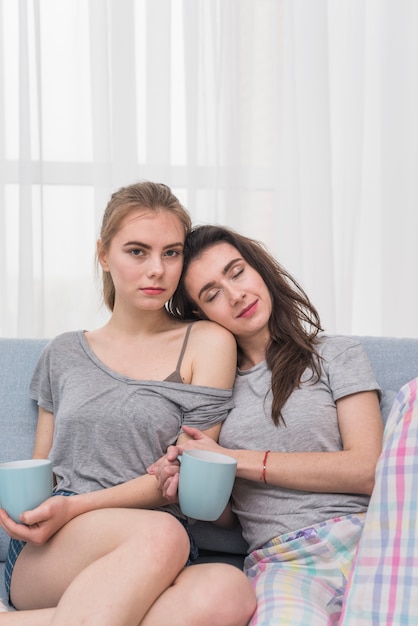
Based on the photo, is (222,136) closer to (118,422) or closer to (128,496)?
(118,422)

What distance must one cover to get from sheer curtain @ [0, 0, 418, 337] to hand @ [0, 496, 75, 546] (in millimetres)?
1335

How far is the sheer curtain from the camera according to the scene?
2723 mm

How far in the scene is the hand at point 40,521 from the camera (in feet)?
4.67

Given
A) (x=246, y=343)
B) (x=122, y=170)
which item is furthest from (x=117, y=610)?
(x=122, y=170)

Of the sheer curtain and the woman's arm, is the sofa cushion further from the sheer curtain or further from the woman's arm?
the sheer curtain

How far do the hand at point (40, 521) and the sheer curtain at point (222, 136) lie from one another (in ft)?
4.38

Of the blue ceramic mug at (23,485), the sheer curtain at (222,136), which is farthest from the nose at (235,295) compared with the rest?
the sheer curtain at (222,136)

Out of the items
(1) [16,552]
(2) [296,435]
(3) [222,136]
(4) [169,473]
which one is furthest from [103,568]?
(3) [222,136]

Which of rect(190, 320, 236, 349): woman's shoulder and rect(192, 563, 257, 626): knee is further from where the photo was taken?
rect(190, 320, 236, 349): woman's shoulder

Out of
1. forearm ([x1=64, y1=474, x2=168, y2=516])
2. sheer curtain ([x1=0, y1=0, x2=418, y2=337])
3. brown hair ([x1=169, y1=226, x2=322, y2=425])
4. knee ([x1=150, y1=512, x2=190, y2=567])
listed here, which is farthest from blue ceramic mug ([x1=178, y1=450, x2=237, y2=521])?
sheer curtain ([x1=0, y1=0, x2=418, y2=337])

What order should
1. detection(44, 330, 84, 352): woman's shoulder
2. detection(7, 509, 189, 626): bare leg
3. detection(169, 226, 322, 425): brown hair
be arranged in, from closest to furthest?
detection(7, 509, 189, 626): bare leg → detection(169, 226, 322, 425): brown hair → detection(44, 330, 84, 352): woman's shoulder

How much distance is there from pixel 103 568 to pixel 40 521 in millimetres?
206

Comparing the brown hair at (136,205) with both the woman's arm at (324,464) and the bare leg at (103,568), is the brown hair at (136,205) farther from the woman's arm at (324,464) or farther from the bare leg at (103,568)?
the bare leg at (103,568)

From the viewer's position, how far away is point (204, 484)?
1.36 metres
